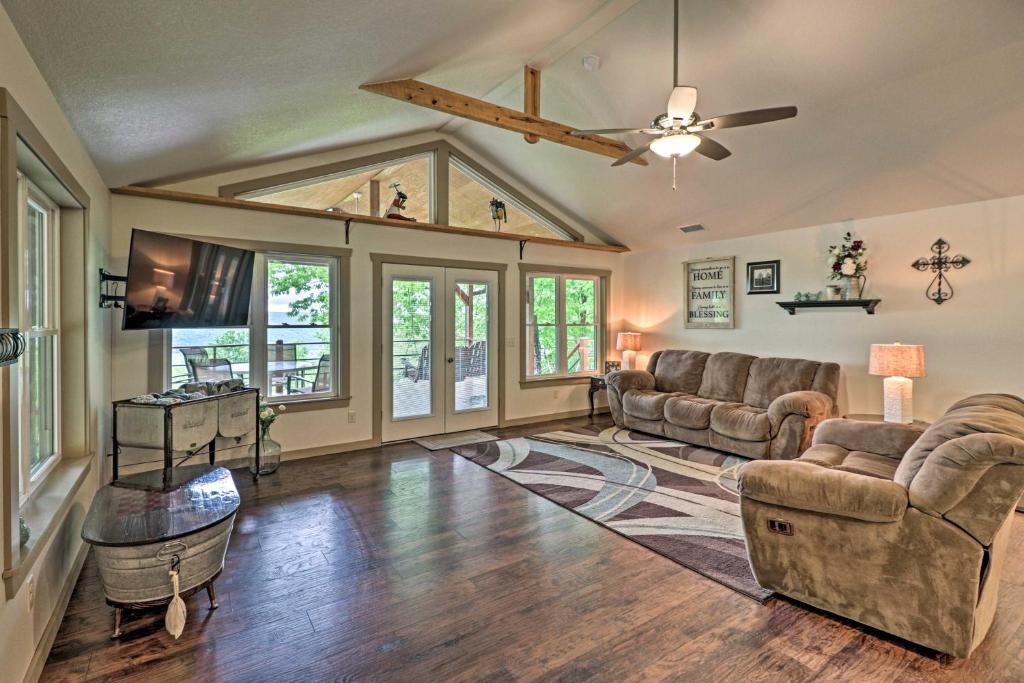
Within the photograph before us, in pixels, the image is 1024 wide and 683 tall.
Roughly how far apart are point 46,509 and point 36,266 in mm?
1263

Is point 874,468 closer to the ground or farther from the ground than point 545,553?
farther from the ground

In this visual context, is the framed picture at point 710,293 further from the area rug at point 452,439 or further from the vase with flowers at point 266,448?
the vase with flowers at point 266,448

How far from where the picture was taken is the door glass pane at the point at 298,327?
4762 mm

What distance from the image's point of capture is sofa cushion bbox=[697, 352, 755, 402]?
5.45 metres

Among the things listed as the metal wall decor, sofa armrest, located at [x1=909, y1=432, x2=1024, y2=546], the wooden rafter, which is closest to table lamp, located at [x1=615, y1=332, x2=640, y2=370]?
the wooden rafter

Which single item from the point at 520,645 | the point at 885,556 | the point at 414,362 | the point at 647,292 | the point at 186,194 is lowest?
the point at 520,645

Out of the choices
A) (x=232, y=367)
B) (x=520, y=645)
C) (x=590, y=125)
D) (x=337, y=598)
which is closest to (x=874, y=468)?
(x=520, y=645)

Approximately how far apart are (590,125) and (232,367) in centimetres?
398

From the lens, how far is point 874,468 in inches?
112

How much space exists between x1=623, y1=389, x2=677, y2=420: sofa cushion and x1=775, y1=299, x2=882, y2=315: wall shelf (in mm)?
1525

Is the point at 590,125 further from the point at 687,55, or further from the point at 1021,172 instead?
the point at 1021,172

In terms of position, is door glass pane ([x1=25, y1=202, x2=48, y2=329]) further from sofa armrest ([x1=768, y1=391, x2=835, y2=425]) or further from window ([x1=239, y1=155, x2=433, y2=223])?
sofa armrest ([x1=768, y1=391, x2=835, y2=425])

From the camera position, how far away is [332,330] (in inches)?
200

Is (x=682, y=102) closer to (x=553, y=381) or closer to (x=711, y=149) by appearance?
(x=711, y=149)
